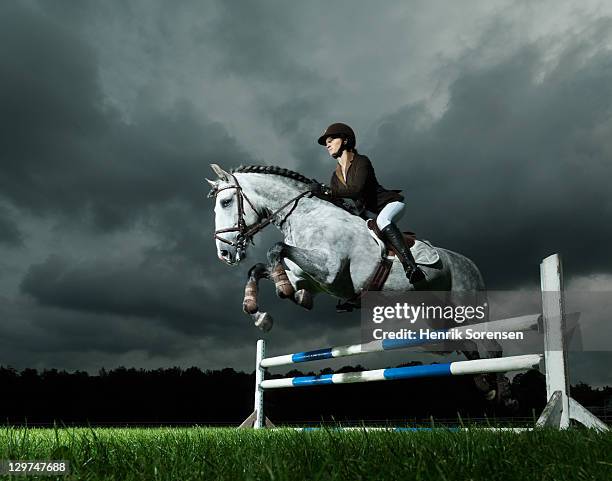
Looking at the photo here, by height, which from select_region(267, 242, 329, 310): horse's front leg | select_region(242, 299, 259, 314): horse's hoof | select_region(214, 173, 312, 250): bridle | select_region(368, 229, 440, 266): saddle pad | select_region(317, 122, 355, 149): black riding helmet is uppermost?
select_region(317, 122, 355, 149): black riding helmet

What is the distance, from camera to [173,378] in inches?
514

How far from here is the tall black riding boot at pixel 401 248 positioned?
16.7 ft

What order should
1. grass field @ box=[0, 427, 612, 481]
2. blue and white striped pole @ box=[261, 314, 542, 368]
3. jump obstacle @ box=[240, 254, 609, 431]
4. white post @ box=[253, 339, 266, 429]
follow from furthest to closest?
white post @ box=[253, 339, 266, 429] → blue and white striped pole @ box=[261, 314, 542, 368] → jump obstacle @ box=[240, 254, 609, 431] → grass field @ box=[0, 427, 612, 481]

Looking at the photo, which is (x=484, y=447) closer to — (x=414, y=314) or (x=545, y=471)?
(x=545, y=471)

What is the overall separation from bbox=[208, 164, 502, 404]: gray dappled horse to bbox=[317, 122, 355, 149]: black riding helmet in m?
0.57

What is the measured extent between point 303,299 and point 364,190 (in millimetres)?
1166

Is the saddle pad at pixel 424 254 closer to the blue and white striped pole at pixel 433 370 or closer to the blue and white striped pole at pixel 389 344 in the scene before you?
the blue and white striped pole at pixel 389 344

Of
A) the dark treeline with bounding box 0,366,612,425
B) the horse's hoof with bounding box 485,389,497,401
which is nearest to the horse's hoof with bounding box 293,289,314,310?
the horse's hoof with bounding box 485,389,497,401

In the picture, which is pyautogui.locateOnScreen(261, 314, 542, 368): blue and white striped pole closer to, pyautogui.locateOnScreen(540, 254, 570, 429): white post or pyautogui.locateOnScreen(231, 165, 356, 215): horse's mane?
pyautogui.locateOnScreen(540, 254, 570, 429): white post

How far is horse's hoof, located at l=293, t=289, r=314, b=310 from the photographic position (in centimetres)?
489

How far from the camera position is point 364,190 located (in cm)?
527

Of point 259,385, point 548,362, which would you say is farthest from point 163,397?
point 548,362

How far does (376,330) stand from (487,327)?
1246 mm

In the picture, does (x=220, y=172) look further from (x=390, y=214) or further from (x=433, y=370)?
(x=433, y=370)
